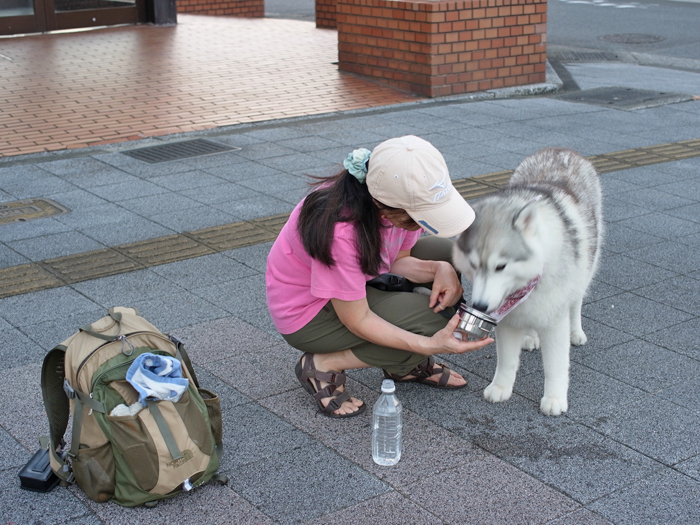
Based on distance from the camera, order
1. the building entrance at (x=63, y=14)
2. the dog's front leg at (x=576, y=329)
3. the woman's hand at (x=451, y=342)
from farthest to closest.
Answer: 1. the building entrance at (x=63, y=14)
2. the dog's front leg at (x=576, y=329)
3. the woman's hand at (x=451, y=342)

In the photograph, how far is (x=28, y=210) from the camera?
19.4 feet

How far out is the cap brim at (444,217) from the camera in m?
2.88

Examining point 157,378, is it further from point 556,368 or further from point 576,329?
point 576,329

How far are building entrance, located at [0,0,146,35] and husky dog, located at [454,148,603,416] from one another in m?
12.3

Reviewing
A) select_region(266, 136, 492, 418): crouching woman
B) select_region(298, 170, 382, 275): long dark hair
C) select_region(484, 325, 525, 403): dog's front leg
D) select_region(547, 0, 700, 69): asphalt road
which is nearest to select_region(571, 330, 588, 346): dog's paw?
select_region(484, 325, 525, 403): dog's front leg

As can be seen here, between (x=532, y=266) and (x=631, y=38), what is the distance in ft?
46.7

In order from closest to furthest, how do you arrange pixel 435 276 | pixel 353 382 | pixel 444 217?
pixel 444 217, pixel 435 276, pixel 353 382

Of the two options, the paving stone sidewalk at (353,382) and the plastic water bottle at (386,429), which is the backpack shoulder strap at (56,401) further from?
the plastic water bottle at (386,429)

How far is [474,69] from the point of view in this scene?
9.77m

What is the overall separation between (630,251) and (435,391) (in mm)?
2289

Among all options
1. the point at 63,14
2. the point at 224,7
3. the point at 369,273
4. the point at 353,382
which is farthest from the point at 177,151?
the point at 224,7

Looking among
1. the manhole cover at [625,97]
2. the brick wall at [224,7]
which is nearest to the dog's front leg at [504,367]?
the manhole cover at [625,97]

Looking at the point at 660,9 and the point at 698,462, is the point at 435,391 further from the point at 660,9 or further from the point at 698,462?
the point at 660,9

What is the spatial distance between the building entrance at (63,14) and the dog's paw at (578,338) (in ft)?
40.5
